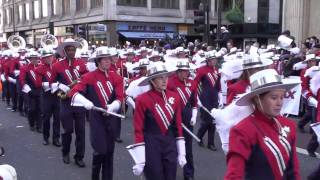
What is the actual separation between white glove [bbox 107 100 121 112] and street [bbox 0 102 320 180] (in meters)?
1.36

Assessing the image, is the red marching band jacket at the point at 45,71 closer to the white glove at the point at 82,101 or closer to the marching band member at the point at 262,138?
the white glove at the point at 82,101

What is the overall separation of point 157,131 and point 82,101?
1713 millimetres

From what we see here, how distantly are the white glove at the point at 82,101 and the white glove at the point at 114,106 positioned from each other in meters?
0.24

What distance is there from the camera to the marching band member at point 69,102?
780cm

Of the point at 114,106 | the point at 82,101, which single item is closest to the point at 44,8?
the point at 82,101

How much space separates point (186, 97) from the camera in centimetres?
738

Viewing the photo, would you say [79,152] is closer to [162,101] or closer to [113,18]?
[162,101]

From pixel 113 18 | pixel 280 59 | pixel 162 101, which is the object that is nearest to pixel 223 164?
pixel 162 101

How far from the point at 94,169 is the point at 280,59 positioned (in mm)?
8706

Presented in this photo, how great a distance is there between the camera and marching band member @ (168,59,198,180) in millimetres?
6941

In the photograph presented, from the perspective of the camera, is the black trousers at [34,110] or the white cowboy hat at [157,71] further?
the black trousers at [34,110]

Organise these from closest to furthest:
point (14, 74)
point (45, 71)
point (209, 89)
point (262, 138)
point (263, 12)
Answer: point (262, 138) → point (209, 89) → point (45, 71) → point (14, 74) → point (263, 12)

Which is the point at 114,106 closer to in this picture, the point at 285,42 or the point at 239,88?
the point at 239,88

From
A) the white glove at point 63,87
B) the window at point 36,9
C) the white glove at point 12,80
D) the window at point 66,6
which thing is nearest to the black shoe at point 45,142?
the white glove at point 63,87
